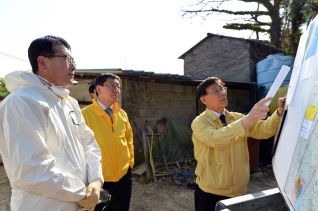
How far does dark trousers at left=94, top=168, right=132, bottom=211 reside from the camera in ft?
8.30

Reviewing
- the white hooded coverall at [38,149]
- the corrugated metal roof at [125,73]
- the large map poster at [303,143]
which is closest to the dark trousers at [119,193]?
the white hooded coverall at [38,149]

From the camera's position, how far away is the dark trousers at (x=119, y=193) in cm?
253

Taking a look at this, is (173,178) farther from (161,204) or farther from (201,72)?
(201,72)

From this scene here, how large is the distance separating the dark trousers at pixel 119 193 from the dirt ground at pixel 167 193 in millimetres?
1530

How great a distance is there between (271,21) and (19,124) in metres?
13.7

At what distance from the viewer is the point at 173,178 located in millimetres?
5164

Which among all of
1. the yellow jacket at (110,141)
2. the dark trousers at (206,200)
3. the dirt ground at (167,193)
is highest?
the yellow jacket at (110,141)

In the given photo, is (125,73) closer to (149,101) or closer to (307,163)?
(149,101)

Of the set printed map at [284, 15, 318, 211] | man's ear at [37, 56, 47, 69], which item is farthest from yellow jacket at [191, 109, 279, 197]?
man's ear at [37, 56, 47, 69]

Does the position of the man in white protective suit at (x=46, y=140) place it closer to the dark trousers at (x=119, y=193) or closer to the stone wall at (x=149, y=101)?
the dark trousers at (x=119, y=193)

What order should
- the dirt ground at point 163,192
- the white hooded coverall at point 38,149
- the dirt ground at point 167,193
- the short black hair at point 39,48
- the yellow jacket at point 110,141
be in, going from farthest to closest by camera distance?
the dirt ground at point 167,193
the dirt ground at point 163,192
the yellow jacket at point 110,141
the short black hair at point 39,48
the white hooded coverall at point 38,149

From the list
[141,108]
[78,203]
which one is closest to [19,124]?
[78,203]

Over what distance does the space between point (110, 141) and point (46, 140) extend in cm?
129

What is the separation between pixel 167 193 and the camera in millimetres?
4602
